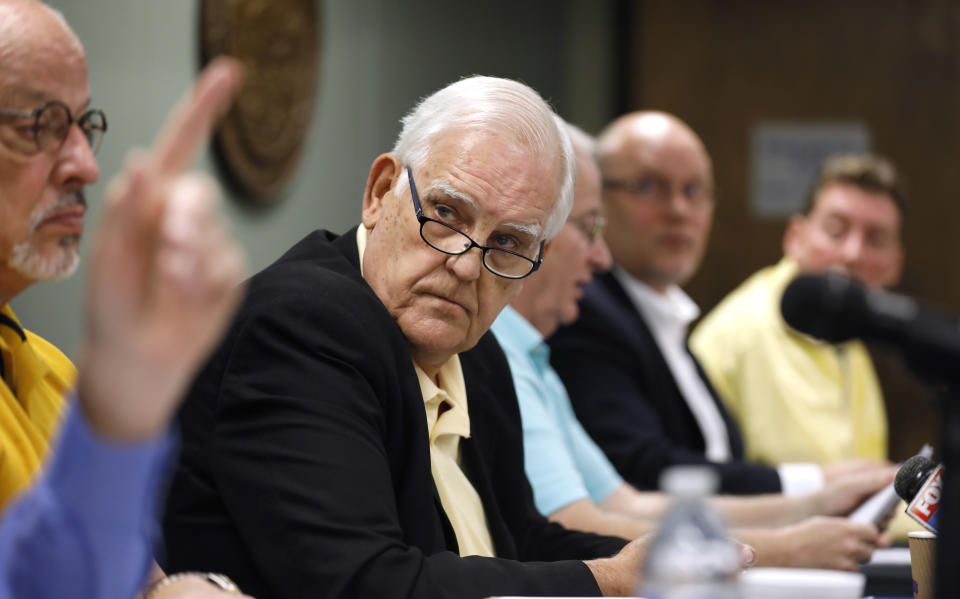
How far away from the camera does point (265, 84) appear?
149 inches

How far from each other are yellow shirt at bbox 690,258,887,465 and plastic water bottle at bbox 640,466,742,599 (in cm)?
284

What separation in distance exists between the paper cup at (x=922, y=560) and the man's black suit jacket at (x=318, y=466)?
449mm

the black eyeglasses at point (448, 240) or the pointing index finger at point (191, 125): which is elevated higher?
the pointing index finger at point (191, 125)

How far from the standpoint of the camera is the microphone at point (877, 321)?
0.97 meters

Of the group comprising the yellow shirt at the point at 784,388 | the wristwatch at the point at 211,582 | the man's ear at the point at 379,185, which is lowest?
the yellow shirt at the point at 784,388

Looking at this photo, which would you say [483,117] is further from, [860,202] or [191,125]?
[860,202]

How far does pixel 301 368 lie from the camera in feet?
5.02

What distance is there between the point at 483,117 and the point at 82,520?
0.98 metres

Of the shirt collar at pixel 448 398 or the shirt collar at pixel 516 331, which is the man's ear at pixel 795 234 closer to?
the shirt collar at pixel 516 331

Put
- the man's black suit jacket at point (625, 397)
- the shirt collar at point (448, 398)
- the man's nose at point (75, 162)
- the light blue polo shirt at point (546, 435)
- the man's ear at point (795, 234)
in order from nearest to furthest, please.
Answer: the man's nose at point (75, 162) → the shirt collar at point (448, 398) → the light blue polo shirt at point (546, 435) → the man's black suit jacket at point (625, 397) → the man's ear at point (795, 234)

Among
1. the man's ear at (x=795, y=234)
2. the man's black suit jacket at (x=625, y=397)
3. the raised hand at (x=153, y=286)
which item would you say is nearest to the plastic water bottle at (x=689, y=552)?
the raised hand at (x=153, y=286)

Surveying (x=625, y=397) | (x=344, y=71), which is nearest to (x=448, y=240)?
(x=625, y=397)

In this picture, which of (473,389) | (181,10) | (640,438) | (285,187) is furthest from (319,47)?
(473,389)

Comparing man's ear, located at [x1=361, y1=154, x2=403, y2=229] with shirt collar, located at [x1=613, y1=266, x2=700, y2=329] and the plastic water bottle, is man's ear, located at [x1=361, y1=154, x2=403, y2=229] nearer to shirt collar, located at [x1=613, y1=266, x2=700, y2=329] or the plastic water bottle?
the plastic water bottle
